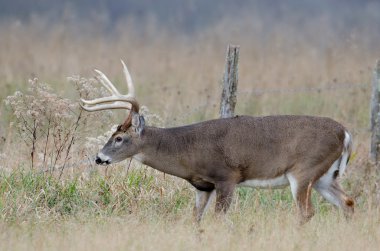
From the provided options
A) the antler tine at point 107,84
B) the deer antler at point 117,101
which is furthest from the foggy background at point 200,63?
the deer antler at point 117,101

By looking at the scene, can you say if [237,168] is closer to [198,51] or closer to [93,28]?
[198,51]

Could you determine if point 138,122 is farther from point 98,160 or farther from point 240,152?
point 240,152

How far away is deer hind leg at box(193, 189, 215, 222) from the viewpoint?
35.1 feet

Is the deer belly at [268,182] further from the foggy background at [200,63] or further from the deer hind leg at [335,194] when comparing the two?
the foggy background at [200,63]

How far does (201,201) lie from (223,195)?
25 cm

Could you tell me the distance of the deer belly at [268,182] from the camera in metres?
10.9

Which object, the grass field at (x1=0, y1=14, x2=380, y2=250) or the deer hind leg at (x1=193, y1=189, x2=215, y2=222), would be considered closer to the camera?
the grass field at (x1=0, y1=14, x2=380, y2=250)

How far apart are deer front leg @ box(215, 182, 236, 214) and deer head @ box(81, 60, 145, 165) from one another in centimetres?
93

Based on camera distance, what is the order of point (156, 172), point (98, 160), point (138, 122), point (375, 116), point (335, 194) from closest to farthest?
point (98, 160) → point (138, 122) → point (335, 194) → point (156, 172) → point (375, 116)

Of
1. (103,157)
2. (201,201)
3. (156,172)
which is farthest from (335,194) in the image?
(103,157)

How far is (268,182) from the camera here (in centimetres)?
1089

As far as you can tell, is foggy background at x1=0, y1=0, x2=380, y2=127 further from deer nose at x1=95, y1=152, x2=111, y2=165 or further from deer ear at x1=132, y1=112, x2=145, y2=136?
deer nose at x1=95, y1=152, x2=111, y2=165

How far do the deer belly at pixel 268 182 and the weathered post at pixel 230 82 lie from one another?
1025 mm

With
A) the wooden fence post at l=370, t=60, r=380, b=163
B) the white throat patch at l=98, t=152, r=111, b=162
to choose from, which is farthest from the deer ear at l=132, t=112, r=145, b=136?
the wooden fence post at l=370, t=60, r=380, b=163
